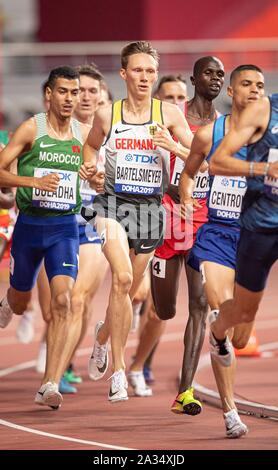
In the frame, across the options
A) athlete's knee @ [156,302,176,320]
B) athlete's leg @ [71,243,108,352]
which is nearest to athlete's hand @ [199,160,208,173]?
athlete's knee @ [156,302,176,320]

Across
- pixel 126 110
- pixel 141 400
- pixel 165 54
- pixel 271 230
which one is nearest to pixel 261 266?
pixel 271 230

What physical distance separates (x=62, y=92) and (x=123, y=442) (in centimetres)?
302

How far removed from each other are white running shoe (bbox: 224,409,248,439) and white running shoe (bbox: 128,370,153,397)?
2.56 meters

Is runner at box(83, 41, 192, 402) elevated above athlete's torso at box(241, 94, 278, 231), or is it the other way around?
athlete's torso at box(241, 94, 278, 231)

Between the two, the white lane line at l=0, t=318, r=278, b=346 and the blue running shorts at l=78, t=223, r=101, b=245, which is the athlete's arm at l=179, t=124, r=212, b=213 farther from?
the white lane line at l=0, t=318, r=278, b=346

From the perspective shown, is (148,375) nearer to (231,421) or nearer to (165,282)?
(165,282)

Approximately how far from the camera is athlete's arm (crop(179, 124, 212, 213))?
1074cm

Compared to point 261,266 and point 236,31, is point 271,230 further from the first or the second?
point 236,31

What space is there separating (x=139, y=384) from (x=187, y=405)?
2025mm

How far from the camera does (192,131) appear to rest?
39.8 ft

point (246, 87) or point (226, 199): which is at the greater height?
A: point (246, 87)

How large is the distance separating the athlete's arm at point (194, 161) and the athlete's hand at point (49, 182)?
0.97 meters

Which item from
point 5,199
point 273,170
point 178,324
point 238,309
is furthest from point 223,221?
point 178,324

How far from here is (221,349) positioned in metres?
10.5
